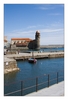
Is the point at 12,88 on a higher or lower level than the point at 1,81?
lower

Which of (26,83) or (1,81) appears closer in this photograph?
(1,81)

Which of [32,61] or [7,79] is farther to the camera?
[32,61]

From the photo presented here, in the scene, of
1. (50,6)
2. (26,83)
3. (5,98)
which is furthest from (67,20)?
(26,83)

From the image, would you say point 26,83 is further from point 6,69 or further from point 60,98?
point 60,98

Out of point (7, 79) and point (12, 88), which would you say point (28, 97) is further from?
point (7, 79)


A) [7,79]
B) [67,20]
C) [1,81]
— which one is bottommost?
[7,79]

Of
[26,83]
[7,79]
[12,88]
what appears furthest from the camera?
[7,79]

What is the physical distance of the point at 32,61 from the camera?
58.4ft

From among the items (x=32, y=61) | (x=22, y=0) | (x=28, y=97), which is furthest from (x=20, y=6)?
(x=32, y=61)

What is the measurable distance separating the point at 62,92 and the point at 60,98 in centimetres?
32

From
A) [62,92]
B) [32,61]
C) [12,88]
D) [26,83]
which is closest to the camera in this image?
[62,92]

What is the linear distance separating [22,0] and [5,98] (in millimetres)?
1769

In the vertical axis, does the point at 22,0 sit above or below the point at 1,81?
above

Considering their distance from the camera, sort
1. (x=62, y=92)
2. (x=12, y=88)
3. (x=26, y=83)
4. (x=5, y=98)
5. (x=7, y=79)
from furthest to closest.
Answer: (x=7, y=79), (x=26, y=83), (x=12, y=88), (x=62, y=92), (x=5, y=98)
